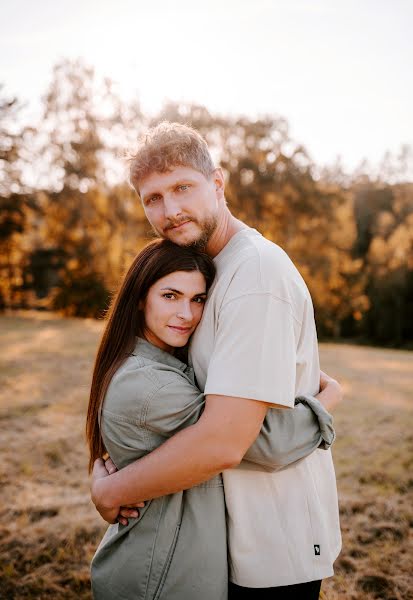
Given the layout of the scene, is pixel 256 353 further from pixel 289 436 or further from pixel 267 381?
pixel 289 436

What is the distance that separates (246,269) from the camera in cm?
176

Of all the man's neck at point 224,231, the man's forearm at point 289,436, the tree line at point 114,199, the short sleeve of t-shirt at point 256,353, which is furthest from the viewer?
the tree line at point 114,199

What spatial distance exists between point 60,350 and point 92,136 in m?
12.0

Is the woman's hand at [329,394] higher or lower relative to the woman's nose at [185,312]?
lower

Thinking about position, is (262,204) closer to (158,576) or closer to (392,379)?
(392,379)

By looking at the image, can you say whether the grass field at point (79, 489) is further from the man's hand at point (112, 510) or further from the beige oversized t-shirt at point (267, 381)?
the man's hand at point (112, 510)

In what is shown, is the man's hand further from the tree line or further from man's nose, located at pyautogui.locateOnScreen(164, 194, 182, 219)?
the tree line

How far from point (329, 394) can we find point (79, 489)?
11.7 ft

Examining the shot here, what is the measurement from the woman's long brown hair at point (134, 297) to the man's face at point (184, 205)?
0.07 m

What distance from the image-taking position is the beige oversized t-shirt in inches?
64.1

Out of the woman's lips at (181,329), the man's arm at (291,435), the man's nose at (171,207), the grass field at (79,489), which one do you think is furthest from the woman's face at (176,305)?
the grass field at (79,489)

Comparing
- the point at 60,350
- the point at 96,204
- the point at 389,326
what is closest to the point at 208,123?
the point at 96,204

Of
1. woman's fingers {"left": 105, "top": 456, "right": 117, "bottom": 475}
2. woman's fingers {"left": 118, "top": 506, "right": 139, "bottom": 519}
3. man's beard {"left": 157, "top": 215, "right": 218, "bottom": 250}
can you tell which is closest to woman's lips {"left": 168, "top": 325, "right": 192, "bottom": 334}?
man's beard {"left": 157, "top": 215, "right": 218, "bottom": 250}

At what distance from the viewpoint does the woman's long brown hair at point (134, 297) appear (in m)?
2.10
